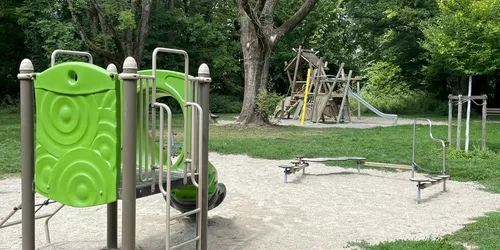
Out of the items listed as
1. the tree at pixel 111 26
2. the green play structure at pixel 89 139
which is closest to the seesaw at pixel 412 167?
the green play structure at pixel 89 139

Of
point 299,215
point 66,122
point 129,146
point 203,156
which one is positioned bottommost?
point 299,215

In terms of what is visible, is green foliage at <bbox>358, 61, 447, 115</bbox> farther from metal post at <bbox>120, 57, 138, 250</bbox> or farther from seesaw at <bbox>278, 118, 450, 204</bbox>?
metal post at <bbox>120, 57, 138, 250</bbox>

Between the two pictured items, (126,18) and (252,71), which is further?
(126,18)

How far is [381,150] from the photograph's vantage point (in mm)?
12375

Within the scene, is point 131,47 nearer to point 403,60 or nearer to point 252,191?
point 403,60

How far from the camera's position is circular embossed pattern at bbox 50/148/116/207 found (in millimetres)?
3773

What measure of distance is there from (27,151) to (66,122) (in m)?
0.42

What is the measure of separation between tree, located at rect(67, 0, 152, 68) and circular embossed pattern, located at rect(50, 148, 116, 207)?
57.8 feet

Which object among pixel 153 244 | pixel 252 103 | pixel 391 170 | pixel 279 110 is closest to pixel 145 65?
pixel 279 110

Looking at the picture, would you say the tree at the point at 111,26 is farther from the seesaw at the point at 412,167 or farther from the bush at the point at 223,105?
the seesaw at the point at 412,167

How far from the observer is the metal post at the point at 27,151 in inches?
155

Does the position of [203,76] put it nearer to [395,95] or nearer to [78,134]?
[78,134]

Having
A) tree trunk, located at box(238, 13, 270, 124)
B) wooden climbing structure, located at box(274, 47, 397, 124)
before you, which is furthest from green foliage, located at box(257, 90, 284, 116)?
wooden climbing structure, located at box(274, 47, 397, 124)

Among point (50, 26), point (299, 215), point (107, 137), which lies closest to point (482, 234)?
point (299, 215)
